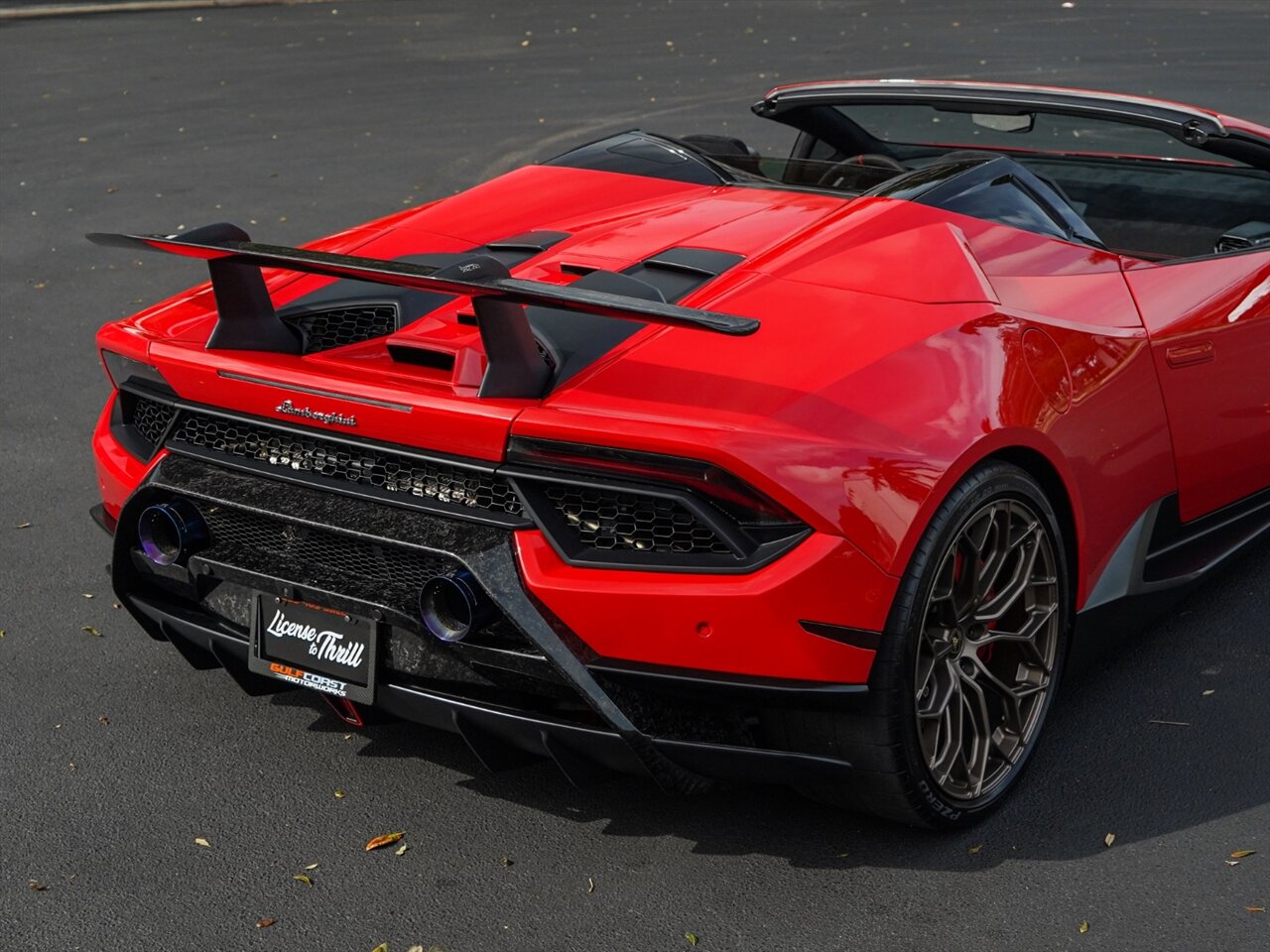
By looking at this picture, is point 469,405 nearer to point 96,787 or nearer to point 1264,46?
point 96,787

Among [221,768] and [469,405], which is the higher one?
[469,405]

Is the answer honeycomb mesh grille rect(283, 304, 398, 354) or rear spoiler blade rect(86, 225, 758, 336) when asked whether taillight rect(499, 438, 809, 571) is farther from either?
honeycomb mesh grille rect(283, 304, 398, 354)

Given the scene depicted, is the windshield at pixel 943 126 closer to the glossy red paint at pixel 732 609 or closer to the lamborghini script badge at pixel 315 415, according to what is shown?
the glossy red paint at pixel 732 609

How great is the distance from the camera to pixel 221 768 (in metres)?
3.89

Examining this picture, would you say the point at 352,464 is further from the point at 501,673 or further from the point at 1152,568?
the point at 1152,568

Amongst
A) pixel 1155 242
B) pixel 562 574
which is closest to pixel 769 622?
pixel 562 574

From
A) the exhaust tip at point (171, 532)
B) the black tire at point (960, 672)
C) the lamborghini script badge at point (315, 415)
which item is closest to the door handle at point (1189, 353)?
the black tire at point (960, 672)

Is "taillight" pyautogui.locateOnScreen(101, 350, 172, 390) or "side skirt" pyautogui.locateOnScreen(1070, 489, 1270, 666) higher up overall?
"taillight" pyautogui.locateOnScreen(101, 350, 172, 390)

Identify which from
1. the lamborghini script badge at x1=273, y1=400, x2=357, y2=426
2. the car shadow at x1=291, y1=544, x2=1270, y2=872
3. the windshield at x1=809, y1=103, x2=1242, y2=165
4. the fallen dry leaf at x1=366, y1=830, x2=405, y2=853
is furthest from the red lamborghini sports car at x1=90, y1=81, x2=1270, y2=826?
the windshield at x1=809, y1=103, x2=1242, y2=165

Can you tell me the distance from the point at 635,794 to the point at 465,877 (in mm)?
525

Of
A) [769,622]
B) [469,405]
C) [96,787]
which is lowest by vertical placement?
[96,787]

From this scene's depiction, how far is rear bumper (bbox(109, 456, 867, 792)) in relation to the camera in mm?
3160

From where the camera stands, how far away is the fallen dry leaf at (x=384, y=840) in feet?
11.7

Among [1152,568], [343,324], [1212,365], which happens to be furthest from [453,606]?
[1212,365]
